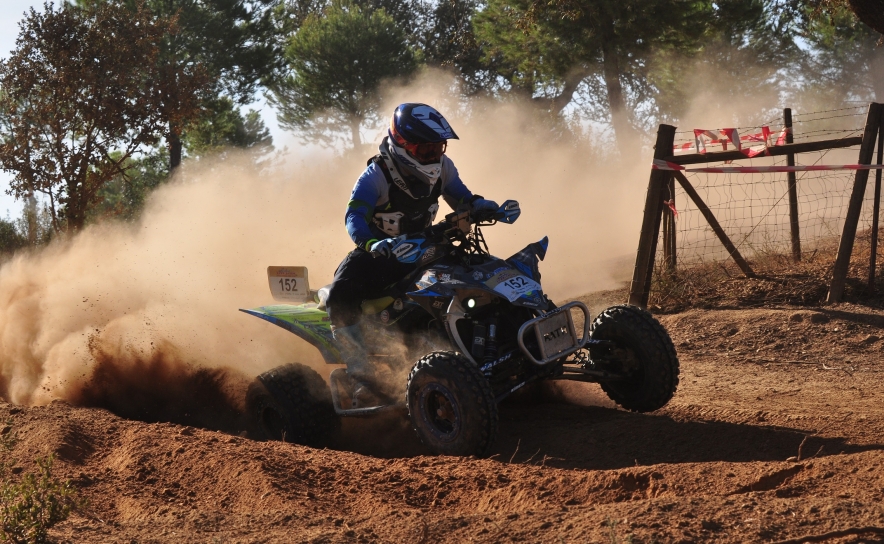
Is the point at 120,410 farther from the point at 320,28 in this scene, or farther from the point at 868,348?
the point at 320,28

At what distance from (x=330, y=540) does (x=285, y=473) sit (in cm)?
146

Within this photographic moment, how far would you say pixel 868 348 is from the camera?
29.1ft

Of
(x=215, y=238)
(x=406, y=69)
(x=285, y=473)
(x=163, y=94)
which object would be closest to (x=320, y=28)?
(x=406, y=69)

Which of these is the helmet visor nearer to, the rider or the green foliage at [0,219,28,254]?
the rider

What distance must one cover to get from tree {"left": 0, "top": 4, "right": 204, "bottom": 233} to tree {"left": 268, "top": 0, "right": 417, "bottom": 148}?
13123mm

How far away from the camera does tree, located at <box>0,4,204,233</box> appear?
19.7 meters

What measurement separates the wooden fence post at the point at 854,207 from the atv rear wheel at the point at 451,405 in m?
6.10

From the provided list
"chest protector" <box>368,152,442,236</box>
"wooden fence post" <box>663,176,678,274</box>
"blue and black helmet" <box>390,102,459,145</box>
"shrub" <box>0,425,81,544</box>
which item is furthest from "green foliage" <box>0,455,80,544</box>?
"wooden fence post" <box>663,176,678,274</box>

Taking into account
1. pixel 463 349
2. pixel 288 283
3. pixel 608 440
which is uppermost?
pixel 288 283

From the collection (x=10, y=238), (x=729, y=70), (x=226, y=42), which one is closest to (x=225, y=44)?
(x=226, y=42)

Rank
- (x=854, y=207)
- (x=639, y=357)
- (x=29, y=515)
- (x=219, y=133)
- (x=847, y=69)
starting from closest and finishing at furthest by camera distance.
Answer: (x=29, y=515), (x=639, y=357), (x=854, y=207), (x=219, y=133), (x=847, y=69)

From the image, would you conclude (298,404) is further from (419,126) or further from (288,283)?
(419,126)

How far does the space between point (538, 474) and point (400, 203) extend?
2.73 meters

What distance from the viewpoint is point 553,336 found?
589 cm
